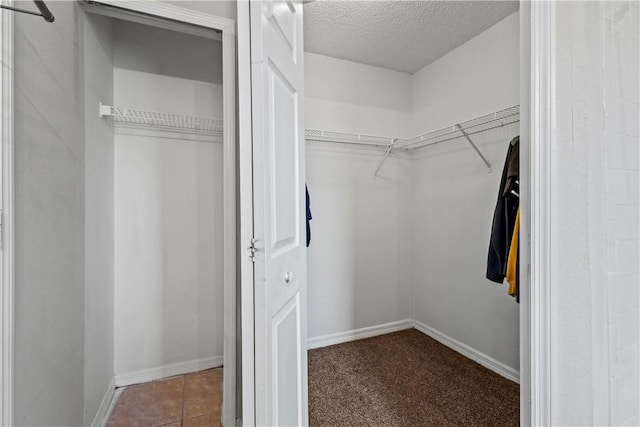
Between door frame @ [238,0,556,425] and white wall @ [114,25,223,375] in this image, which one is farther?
white wall @ [114,25,223,375]

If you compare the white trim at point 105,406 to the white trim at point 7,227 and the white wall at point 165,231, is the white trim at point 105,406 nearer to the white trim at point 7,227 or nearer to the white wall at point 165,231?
the white wall at point 165,231

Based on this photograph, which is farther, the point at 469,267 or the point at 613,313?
the point at 469,267

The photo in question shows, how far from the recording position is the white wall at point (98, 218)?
1487 mm

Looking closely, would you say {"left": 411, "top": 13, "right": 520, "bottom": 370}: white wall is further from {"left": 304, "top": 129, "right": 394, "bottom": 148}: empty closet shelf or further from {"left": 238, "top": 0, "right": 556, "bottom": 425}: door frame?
{"left": 238, "top": 0, "right": 556, "bottom": 425}: door frame

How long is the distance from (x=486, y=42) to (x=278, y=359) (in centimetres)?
246

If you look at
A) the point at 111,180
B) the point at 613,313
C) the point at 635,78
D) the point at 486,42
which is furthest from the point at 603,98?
the point at 111,180

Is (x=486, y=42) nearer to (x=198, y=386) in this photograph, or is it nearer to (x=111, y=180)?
(x=111, y=180)

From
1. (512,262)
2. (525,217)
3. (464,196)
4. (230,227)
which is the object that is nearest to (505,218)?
(512,262)

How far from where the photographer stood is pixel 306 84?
250cm

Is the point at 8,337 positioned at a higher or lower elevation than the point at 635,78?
lower

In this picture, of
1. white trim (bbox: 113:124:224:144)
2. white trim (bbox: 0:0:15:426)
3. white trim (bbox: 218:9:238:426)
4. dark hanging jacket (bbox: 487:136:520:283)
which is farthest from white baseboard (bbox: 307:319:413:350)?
white trim (bbox: 0:0:15:426)

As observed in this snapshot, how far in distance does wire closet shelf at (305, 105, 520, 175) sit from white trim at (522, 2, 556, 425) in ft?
3.36

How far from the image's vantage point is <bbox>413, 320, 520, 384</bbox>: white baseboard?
2.05 m

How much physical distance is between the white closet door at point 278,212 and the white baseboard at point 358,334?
1.32 m
